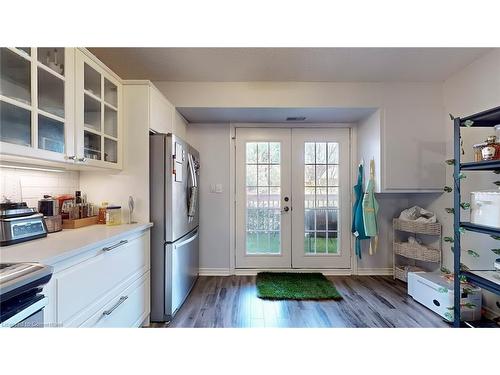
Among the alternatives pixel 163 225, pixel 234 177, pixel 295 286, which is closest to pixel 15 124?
pixel 163 225

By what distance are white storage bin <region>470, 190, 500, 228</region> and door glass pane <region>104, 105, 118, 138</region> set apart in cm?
281

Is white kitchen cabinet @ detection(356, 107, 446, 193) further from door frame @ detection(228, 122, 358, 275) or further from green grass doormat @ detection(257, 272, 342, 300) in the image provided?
green grass doormat @ detection(257, 272, 342, 300)

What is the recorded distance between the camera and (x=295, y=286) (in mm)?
2691

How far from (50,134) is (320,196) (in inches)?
112

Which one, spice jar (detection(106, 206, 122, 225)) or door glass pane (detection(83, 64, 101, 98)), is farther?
spice jar (detection(106, 206, 122, 225))

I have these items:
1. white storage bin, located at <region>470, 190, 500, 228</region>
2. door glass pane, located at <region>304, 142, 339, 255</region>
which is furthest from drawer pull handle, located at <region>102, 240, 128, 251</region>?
white storage bin, located at <region>470, 190, 500, 228</region>

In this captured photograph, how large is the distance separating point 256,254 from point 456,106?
2815mm

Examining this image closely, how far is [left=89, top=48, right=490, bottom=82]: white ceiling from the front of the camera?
200 cm

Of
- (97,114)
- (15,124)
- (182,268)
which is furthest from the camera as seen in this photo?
(182,268)

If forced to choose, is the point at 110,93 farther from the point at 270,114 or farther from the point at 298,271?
the point at 298,271
